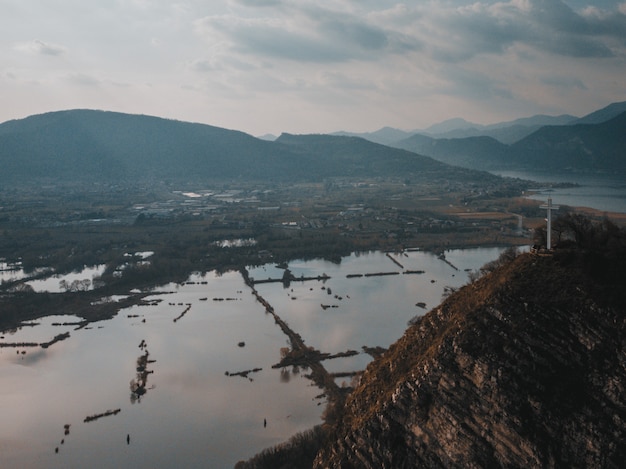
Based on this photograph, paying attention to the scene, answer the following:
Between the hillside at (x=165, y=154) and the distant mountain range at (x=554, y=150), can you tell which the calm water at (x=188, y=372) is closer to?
the hillside at (x=165, y=154)

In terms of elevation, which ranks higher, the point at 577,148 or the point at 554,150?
the point at 577,148

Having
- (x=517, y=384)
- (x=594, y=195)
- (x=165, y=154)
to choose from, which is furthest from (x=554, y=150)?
(x=517, y=384)

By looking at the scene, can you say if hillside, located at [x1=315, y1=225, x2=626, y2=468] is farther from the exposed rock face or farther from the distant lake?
the distant lake

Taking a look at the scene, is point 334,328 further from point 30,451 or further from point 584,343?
point 584,343

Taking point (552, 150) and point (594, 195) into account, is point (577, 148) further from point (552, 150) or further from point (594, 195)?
point (594, 195)

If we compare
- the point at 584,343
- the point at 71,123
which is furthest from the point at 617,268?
the point at 71,123

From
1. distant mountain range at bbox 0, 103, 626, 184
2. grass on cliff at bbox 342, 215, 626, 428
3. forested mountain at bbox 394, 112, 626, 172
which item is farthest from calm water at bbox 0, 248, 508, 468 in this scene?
forested mountain at bbox 394, 112, 626, 172

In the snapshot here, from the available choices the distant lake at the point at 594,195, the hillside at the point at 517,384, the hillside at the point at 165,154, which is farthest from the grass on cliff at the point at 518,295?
the hillside at the point at 165,154
